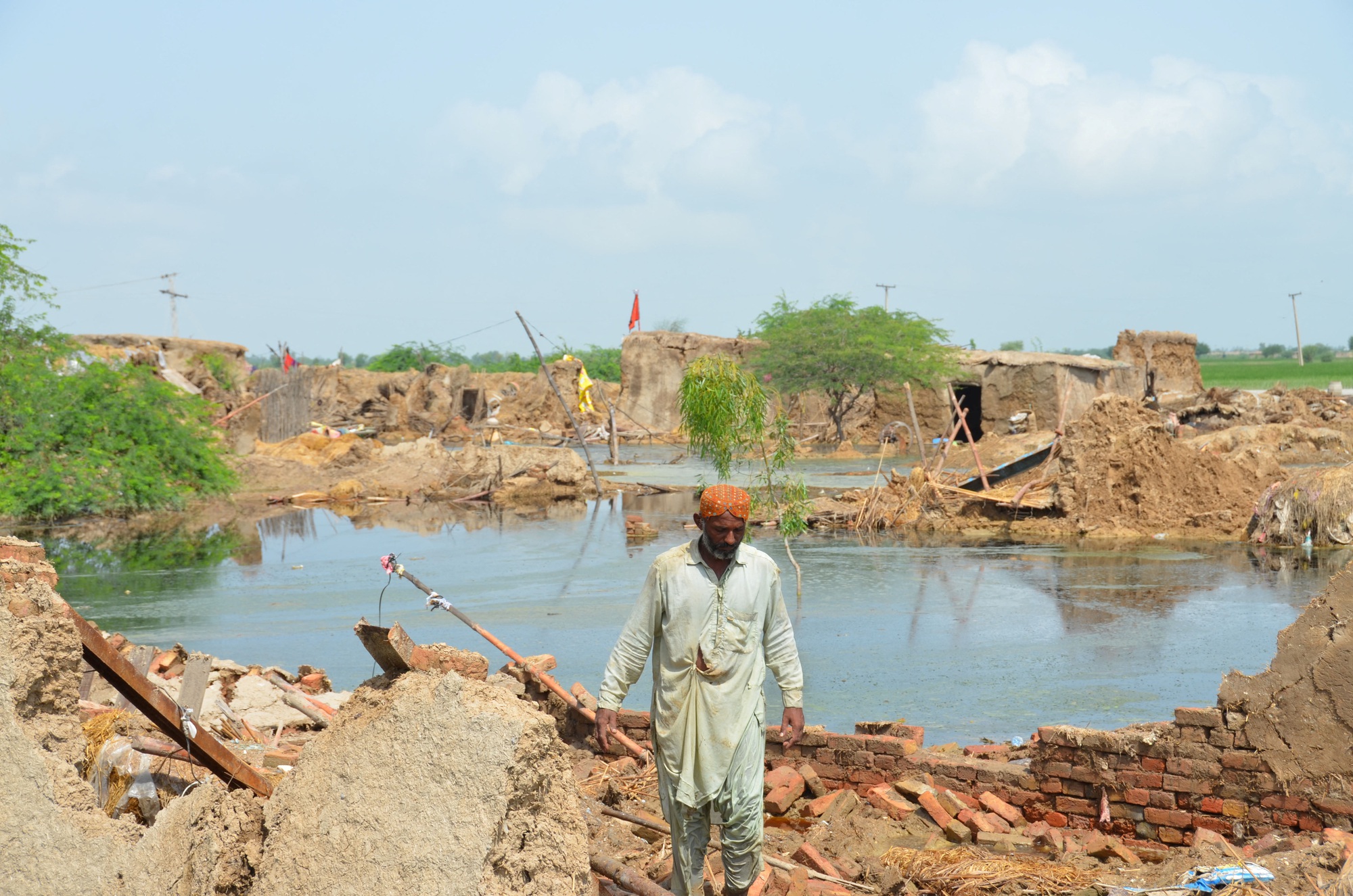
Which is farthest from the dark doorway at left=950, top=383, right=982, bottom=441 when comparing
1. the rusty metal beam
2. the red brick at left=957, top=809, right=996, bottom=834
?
the rusty metal beam

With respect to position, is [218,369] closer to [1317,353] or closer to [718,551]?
[718,551]

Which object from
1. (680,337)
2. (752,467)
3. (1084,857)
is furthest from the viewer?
(680,337)

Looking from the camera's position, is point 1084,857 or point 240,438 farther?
point 240,438

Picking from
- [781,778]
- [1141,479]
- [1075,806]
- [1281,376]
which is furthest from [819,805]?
[1281,376]

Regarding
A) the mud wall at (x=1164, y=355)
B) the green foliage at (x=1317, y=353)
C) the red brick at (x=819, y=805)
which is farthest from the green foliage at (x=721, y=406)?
the green foliage at (x=1317, y=353)

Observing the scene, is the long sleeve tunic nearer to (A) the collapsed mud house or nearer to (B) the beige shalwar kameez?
(B) the beige shalwar kameez

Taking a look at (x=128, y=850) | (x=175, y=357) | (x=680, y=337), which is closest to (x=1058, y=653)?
(x=128, y=850)

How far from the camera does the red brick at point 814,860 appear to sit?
15.4 ft

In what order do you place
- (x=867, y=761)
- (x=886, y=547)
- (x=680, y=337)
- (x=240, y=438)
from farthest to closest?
(x=680, y=337)
(x=240, y=438)
(x=886, y=547)
(x=867, y=761)

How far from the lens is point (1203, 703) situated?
765 centimetres

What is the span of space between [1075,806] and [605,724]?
8.42 feet

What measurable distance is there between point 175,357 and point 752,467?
20423 mm

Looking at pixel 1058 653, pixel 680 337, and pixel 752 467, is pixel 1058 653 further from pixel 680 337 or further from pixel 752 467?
pixel 680 337

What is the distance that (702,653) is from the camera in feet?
13.9
